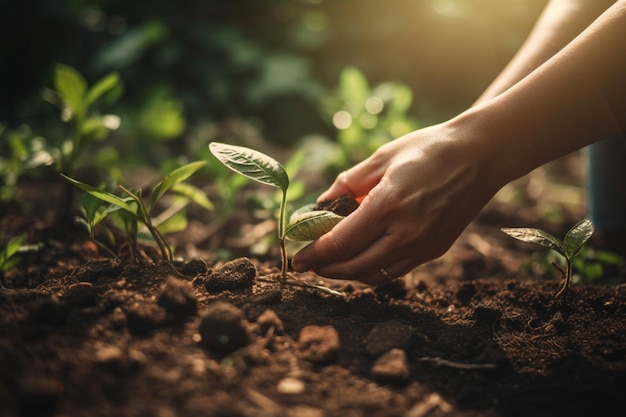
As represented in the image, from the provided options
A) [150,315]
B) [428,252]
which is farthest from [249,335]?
[428,252]

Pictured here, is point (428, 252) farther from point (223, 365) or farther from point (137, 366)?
point (137, 366)

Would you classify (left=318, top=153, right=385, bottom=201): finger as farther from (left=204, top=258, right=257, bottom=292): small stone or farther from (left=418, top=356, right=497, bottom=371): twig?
(left=418, top=356, right=497, bottom=371): twig

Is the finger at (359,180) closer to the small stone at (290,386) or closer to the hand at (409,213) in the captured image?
the hand at (409,213)

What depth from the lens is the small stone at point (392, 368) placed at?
1.21m

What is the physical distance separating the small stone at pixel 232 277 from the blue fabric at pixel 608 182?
6.54 feet

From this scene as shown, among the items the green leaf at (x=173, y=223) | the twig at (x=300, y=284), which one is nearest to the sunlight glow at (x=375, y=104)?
the green leaf at (x=173, y=223)

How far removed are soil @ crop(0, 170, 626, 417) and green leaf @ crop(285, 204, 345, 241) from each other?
7.9 inches

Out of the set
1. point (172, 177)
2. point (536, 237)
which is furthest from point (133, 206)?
point (536, 237)

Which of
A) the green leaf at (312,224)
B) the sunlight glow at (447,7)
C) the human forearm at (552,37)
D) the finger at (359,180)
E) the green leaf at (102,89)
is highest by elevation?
the sunlight glow at (447,7)

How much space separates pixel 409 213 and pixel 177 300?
26.4 inches

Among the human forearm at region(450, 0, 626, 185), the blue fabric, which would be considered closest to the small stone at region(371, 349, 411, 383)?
the human forearm at region(450, 0, 626, 185)

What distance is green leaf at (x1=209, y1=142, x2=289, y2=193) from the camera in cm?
148

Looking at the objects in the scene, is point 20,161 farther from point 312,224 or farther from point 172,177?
point 312,224

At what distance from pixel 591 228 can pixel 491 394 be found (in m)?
0.65
